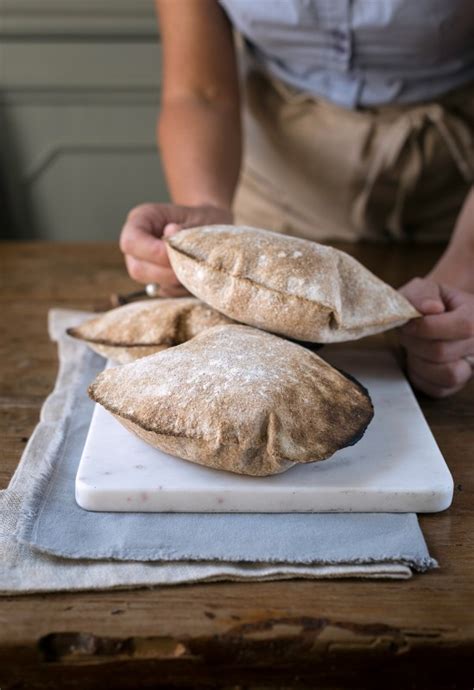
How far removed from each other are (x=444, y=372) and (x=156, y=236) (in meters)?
0.35

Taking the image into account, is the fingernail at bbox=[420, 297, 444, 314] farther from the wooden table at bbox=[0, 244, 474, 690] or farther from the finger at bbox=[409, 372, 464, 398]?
the wooden table at bbox=[0, 244, 474, 690]

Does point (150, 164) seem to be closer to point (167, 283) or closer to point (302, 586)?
point (167, 283)

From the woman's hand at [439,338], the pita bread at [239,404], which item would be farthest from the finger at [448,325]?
the pita bread at [239,404]

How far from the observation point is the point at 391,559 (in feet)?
1.64

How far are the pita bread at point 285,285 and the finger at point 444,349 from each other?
0.16ft

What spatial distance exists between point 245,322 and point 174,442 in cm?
16

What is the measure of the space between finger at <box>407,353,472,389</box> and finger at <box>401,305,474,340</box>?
30mm

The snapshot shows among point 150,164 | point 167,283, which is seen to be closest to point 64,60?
point 150,164

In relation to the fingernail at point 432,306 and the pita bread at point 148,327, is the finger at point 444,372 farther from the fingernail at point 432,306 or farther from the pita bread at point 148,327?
the pita bread at point 148,327

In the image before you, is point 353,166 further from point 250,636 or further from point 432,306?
point 250,636

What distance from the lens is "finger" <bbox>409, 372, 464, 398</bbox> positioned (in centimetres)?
74

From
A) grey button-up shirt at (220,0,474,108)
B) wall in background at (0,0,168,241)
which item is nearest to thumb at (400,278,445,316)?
grey button-up shirt at (220,0,474,108)

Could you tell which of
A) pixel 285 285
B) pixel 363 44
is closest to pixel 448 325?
pixel 285 285

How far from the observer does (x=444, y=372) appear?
72 cm
